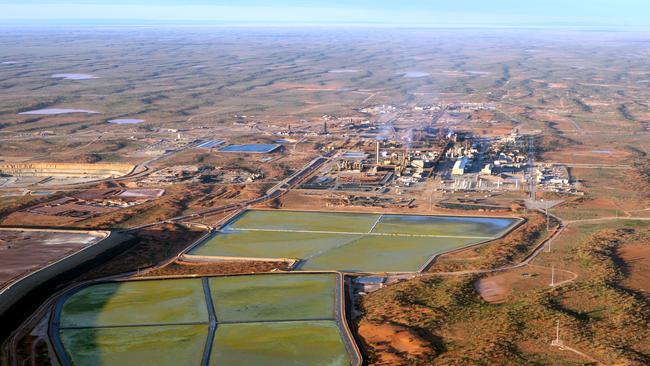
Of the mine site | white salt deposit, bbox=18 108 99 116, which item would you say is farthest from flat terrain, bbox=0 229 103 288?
white salt deposit, bbox=18 108 99 116

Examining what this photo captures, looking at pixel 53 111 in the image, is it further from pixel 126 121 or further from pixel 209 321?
pixel 209 321

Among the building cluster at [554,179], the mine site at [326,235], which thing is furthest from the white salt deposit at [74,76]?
the building cluster at [554,179]

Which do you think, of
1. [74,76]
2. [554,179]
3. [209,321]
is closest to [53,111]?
[74,76]

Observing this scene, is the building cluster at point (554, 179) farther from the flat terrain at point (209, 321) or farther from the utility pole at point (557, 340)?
the utility pole at point (557, 340)

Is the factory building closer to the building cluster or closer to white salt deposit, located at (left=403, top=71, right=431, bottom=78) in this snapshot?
the building cluster

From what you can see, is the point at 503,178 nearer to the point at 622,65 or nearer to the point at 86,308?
the point at 86,308

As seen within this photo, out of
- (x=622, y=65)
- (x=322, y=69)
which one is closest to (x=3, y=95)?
(x=322, y=69)
